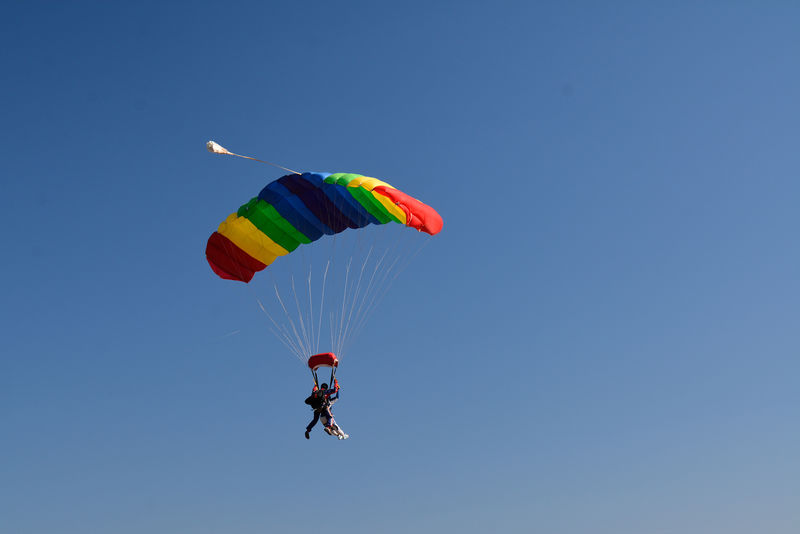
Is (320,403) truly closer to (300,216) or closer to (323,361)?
(323,361)

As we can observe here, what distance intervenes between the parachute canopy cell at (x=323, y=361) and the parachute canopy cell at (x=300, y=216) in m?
2.98

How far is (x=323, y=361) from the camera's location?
16953mm

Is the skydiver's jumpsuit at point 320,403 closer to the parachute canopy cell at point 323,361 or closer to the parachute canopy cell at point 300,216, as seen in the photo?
the parachute canopy cell at point 323,361

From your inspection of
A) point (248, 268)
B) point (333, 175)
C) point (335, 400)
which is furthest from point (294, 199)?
point (335, 400)

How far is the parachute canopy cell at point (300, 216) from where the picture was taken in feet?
54.1

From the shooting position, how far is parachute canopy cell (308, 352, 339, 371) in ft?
55.4

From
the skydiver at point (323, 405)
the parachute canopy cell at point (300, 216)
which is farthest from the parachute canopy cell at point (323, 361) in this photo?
the parachute canopy cell at point (300, 216)

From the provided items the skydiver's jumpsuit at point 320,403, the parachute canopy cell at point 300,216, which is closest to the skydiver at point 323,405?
the skydiver's jumpsuit at point 320,403

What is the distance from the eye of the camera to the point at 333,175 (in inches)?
658

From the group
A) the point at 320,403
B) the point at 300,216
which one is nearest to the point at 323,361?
the point at 320,403

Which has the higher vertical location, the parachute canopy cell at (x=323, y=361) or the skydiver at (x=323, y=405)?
the parachute canopy cell at (x=323, y=361)

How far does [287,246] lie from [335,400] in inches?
161

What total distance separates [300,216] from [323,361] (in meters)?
3.43

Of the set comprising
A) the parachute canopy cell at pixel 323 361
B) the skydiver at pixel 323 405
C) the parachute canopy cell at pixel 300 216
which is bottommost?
the skydiver at pixel 323 405
